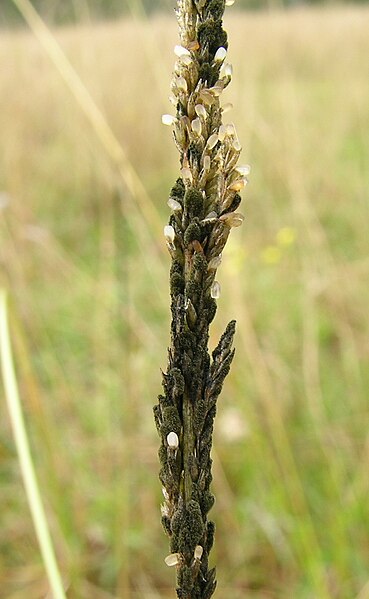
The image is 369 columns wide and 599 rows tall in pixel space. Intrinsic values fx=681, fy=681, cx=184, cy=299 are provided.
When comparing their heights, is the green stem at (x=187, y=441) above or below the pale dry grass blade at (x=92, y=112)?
below

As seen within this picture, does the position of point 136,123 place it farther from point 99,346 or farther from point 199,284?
point 199,284

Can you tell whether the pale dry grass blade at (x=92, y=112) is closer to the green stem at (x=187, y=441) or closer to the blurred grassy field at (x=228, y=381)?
the blurred grassy field at (x=228, y=381)

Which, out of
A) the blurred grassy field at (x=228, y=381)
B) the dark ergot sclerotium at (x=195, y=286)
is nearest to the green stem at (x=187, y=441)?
the dark ergot sclerotium at (x=195, y=286)

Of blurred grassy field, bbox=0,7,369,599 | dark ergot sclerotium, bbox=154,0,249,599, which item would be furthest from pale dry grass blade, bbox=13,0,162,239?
dark ergot sclerotium, bbox=154,0,249,599

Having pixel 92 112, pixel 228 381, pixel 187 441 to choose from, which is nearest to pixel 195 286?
pixel 187 441

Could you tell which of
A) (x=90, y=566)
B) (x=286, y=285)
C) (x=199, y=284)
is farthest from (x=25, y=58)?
(x=199, y=284)
